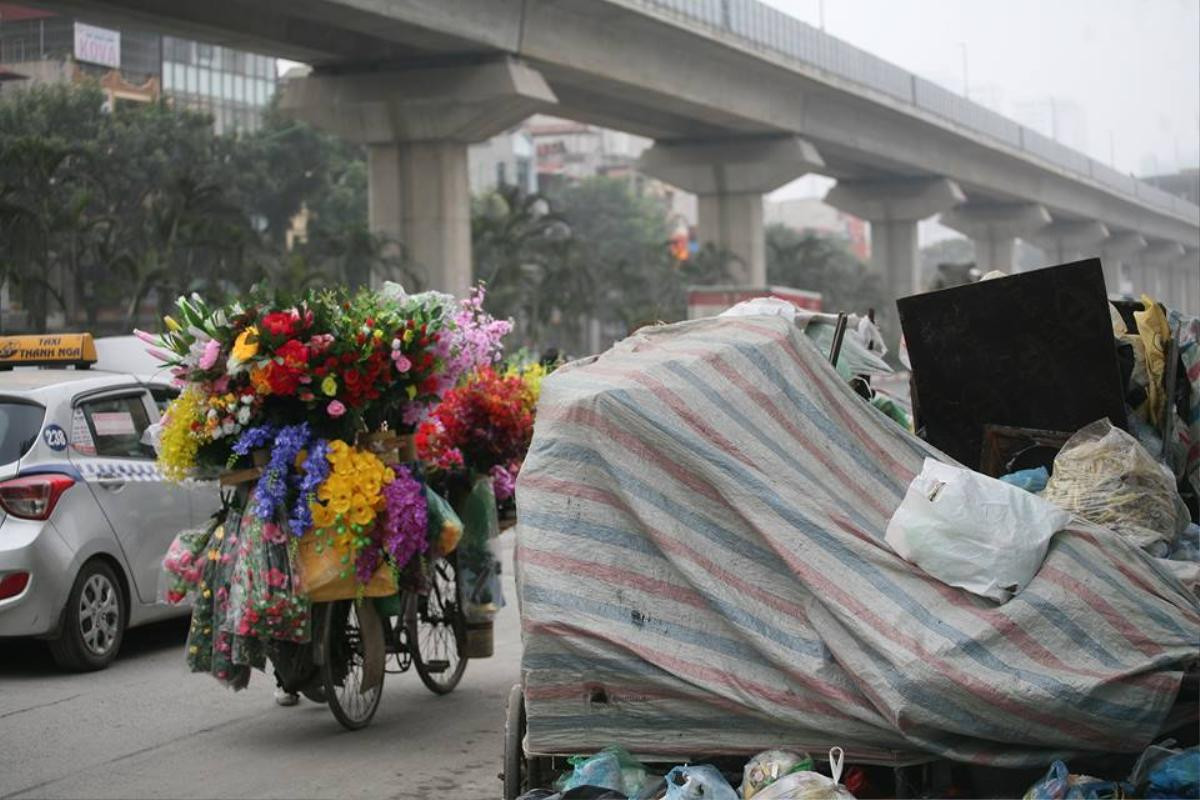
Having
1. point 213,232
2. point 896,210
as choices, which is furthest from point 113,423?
point 896,210

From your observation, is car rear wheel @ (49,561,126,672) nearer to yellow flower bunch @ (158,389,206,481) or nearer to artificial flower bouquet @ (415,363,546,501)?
yellow flower bunch @ (158,389,206,481)

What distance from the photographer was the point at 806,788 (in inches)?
181

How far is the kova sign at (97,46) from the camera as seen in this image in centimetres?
3562

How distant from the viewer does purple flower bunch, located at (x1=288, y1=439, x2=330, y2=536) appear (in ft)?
27.3

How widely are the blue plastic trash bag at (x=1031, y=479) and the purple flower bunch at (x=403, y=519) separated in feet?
11.5

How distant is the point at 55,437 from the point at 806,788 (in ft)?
23.4

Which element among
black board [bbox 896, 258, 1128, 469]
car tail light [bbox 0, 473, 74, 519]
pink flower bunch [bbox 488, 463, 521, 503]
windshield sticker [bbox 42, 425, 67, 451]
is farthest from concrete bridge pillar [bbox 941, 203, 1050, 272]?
black board [bbox 896, 258, 1128, 469]

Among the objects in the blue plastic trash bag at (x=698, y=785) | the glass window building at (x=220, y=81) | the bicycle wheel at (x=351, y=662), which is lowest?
the bicycle wheel at (x=351, y=662)

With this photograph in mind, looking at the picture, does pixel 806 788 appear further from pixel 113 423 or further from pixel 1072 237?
pixel 1072 237

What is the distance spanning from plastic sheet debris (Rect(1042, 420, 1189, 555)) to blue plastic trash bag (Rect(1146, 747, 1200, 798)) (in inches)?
45.1

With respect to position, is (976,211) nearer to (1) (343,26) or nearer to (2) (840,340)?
(1) (343,26)

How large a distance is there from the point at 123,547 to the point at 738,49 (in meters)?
27.4

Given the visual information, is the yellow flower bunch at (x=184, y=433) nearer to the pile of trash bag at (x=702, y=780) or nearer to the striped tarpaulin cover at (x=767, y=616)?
the striped tarpaulin cover at (x=767, y=616)

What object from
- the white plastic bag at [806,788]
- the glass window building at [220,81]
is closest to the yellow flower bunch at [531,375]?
the white plastic bag at [806,788]
